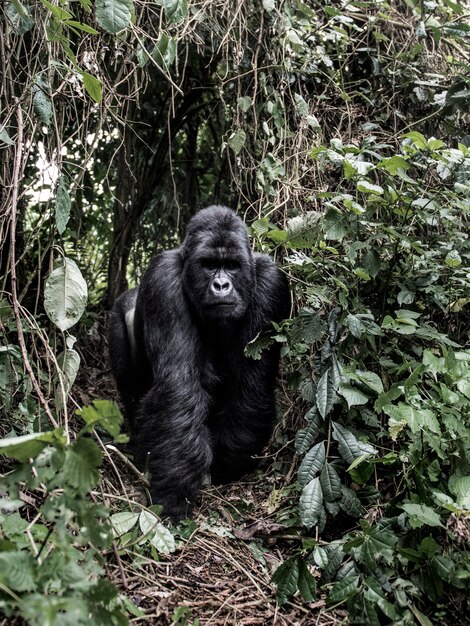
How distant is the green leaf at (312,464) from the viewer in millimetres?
2979

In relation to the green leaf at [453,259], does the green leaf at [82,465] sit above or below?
below

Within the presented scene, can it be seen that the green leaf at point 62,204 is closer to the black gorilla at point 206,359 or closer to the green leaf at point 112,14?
the green leaf at point 112,14

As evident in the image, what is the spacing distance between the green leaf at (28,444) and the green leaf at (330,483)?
4.66 ft

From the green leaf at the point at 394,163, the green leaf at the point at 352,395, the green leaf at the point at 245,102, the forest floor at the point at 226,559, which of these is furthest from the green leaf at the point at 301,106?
the green leaf at the point at 352,395

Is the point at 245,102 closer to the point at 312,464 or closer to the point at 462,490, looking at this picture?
the point at 312,464

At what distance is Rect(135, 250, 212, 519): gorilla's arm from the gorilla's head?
4.7 inches

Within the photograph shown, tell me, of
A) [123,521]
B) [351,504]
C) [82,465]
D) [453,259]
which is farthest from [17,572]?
[453,259]

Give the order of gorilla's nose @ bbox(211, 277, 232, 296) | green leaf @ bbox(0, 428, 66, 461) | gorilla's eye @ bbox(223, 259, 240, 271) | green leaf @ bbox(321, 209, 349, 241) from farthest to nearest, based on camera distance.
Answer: gorilla's eye @ bbox(223, 259, 240, 271), gorilla's nose @ bbox(211, 277, 232, 296), green leaf @ bbox(321, 209, 349, 241), green leaf @ bbox(0, 428, 66, 461)

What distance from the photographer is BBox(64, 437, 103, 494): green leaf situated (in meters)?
1.79

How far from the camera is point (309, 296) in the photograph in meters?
3.53

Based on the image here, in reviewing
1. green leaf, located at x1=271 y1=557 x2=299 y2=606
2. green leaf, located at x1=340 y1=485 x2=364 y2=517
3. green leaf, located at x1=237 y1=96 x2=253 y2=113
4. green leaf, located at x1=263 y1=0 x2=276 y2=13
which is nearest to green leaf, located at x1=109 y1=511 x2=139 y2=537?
green leaf, located at x1=271 y1=557 x2=299 y2=606

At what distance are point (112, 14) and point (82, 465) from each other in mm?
1909

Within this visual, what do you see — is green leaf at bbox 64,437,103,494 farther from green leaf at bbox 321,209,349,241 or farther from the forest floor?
green leaf at bbox 321,209,349,241

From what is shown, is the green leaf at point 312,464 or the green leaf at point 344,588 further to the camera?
the green leaf at point 312,464
